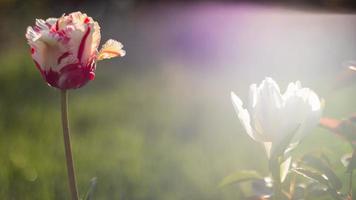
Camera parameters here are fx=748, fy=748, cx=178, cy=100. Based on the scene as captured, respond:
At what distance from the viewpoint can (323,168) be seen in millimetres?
1156

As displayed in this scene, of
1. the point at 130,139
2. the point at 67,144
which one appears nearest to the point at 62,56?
the point at 67,144

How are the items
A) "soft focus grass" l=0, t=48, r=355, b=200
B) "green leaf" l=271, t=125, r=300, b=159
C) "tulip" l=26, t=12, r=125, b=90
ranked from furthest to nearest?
"soft focus grass" l=0, t=48, r=355, b=200 < "tulip" l=26, t=12, r=125, b=90 < "green leaf" l=271, t=125, r=300, b=159

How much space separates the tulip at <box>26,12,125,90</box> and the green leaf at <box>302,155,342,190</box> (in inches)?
14.9

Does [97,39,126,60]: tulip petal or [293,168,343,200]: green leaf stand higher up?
[97,39,126,60]: tulip petal

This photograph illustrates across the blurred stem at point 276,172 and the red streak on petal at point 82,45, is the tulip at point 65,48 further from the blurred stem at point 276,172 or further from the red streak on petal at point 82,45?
the blurred stem at point 276,172

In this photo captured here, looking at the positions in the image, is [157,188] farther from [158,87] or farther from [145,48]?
[145,48]

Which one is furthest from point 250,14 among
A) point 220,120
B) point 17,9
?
point 220,120

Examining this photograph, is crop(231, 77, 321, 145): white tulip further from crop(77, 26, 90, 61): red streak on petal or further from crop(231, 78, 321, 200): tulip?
crop(77, 26, 90, 61): red streak on petal

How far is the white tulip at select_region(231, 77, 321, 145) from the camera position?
1016mm

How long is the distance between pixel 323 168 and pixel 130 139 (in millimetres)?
1582

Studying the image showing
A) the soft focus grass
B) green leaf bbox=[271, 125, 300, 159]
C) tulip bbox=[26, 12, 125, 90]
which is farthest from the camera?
the soft focus grass

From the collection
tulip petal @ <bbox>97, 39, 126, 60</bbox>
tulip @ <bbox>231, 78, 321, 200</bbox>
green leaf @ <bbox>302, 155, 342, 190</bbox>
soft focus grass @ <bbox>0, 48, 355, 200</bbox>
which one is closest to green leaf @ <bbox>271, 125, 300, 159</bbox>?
tulip @ <bbox>231, 78, 321, 200</bbox>

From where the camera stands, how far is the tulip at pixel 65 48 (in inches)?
41.9

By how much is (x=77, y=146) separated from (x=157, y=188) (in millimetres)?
508
